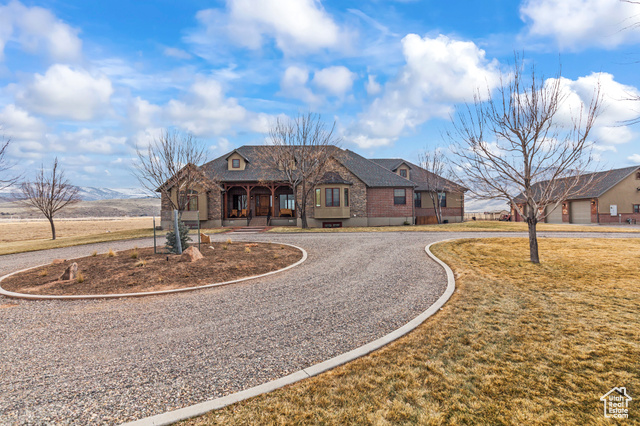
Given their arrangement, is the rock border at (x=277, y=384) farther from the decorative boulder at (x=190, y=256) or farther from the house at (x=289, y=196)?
the house at (x=289, y=196)

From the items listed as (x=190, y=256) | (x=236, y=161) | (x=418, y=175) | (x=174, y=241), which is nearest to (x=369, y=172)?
(x=418, y=175)

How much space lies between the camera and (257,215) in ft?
108

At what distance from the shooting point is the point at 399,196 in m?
31.4

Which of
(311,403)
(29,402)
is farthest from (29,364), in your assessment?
(311,403)

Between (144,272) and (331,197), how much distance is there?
66.9 ft

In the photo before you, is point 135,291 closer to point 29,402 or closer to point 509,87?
point 29,402

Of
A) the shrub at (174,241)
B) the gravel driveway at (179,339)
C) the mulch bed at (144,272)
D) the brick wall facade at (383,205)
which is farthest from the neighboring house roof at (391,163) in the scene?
the gravel driveway at (179,339)

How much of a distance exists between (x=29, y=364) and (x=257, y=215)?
2877 centimetres

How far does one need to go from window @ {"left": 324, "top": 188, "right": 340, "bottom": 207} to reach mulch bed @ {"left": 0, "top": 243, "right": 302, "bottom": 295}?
52.0ft

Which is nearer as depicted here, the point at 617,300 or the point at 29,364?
the point at 29,364

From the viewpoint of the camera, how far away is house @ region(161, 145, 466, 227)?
2886 cm

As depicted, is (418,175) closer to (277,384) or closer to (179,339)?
(179,339)

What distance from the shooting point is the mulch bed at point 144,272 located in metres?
8.50

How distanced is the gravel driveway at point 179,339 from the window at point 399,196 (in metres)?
22.7
